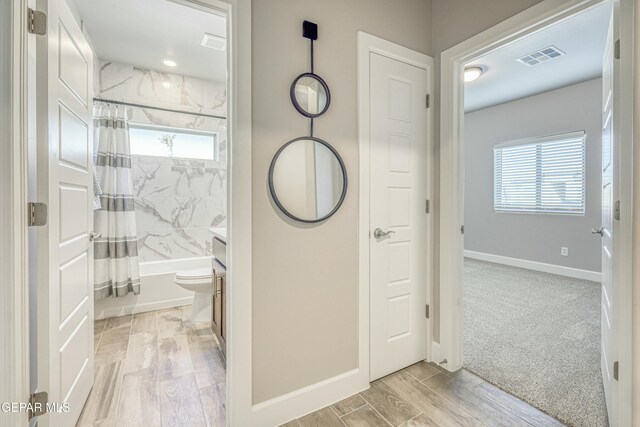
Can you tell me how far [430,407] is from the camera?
168cm

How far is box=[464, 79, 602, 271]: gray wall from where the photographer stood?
160 inches

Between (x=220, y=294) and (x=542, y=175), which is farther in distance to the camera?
(x=542, y=175)

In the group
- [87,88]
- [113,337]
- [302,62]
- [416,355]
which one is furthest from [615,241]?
[113,337]

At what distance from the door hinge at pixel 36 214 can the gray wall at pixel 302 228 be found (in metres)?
0.85

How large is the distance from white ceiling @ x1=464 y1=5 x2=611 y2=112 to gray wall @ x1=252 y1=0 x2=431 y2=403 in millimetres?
1864

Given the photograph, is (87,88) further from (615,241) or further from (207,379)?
(615,241)

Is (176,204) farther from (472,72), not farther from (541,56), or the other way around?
(541,56)

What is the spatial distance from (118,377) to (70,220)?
115 centimetres

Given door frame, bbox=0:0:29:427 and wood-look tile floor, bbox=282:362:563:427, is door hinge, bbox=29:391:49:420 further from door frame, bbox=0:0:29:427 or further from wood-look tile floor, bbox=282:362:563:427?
wood-look tile floor, bbox=282:362:563:427

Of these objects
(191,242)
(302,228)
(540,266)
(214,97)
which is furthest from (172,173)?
(540,266)

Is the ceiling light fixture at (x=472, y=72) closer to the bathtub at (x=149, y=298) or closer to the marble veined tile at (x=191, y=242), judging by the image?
the marble veined tile at (x=191, y=242)

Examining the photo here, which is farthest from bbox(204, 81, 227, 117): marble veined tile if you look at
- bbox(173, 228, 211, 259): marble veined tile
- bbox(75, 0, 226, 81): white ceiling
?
bbox(173, 228, 211, 259): marble veined tile

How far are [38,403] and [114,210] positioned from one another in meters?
2.25

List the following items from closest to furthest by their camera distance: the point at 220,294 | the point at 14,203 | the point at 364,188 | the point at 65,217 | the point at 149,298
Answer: the point at 14,203
the point at 65,217
the point at 364,188
the point at 220,294
the point at 149,298
